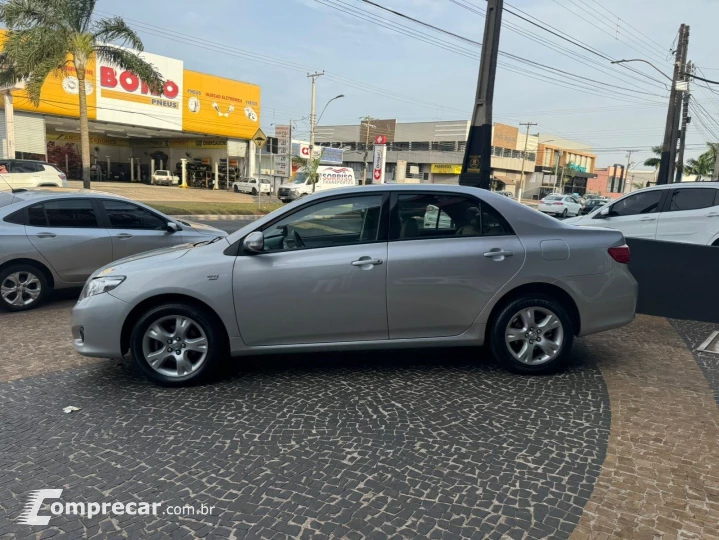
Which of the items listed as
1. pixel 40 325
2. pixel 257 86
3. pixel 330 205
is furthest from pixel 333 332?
pixel 257 86

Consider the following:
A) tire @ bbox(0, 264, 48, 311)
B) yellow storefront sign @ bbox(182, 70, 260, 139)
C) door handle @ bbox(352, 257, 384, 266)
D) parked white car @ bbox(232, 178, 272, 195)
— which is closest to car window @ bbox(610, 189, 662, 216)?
door handle @ bbox(352, 257, 384, 266)

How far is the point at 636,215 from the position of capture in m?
9.26

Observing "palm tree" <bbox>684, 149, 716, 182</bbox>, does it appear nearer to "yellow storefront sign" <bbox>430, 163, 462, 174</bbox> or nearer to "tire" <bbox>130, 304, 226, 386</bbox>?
"yellow storefront sign" <bbox>430, 163, 462, 174</bbox>

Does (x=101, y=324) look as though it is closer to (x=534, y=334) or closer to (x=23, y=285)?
(x=23, y=285)

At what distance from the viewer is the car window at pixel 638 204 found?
9.16 meters

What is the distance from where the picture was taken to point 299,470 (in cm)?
307

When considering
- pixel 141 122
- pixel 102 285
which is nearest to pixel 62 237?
pixel 102 285

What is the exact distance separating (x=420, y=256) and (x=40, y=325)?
4681 mm

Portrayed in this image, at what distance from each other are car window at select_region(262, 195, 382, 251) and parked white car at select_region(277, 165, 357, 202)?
3114 centimetres

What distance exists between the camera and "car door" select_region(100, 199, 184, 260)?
7.15 meters

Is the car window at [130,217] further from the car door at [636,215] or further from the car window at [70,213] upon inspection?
the car door at [636,215]

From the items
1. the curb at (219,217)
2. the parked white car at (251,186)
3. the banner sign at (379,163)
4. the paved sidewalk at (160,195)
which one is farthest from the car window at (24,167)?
the parked white car at (251,186)

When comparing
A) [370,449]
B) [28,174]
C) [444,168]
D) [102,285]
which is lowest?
[370,449]

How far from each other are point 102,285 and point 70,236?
3154mm
